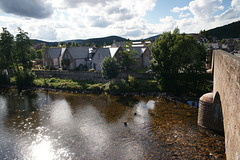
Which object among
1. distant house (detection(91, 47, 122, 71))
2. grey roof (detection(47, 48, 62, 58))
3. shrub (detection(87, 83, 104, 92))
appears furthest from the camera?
grey roof (detection(47, 48, 62, 58))

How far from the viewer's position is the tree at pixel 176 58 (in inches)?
1147

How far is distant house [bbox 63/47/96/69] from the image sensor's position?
173 ft

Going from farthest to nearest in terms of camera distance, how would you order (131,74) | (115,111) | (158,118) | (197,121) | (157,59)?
(131,74), (157,59), (115,111), (158,118), (197,121)

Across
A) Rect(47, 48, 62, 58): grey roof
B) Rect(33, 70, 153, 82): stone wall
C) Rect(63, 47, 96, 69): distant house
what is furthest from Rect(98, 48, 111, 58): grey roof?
Rect(47, 48, 62, 58): grey roof

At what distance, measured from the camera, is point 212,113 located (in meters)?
17.8

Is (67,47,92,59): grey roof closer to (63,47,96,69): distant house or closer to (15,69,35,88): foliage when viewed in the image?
(63,47,96,69): distant house

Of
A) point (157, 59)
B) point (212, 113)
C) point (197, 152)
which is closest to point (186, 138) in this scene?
point (197, 152)

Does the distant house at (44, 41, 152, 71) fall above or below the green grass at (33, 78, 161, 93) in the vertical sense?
above

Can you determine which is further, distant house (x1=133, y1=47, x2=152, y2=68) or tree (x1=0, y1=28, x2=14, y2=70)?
distant house (x1=133, y1=47, x2=152, y2=68)

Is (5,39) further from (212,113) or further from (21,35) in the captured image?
(212,113)

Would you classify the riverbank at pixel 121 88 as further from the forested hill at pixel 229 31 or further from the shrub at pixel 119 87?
the forested hill at pixel 229 31

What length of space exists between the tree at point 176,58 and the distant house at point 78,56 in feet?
92.7

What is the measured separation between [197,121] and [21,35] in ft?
149

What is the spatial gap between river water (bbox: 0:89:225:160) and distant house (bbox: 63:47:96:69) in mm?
24518
